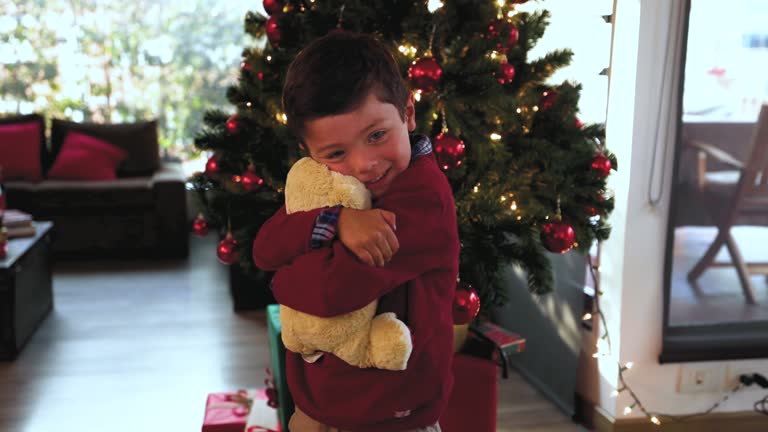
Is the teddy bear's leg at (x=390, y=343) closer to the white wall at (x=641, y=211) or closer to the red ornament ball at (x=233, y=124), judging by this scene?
the red ornament ball at (x=233, y=124)

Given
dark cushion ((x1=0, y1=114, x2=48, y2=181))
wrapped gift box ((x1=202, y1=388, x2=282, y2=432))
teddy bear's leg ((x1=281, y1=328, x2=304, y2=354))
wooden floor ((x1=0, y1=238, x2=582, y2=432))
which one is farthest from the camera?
dark cushion ((x1=0, y1=114, x2=48, y2=181))

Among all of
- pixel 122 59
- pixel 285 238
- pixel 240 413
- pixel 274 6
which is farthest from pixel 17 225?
pixel 285 238

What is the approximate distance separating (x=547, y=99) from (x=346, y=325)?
109cm

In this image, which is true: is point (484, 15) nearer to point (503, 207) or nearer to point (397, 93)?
point (503, 207)

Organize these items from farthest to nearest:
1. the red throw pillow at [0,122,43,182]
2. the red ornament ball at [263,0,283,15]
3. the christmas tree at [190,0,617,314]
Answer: the red throw pillow at [0,122,43,182] → the red ornament ball at [263,0,283,15] → the christmas tree at [190,0,617,314]

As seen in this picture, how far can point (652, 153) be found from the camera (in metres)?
2.20

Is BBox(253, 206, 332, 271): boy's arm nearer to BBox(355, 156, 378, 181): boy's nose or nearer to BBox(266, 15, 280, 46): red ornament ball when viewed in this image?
BBox(355, 156, 378, 181): boy's nose

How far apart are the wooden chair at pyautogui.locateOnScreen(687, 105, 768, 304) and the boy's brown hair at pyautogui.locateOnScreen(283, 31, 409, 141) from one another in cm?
152

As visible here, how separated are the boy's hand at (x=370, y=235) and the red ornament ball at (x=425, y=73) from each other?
0.76 meters

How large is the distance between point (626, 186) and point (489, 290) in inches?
23.6

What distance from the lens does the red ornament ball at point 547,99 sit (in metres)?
1.90

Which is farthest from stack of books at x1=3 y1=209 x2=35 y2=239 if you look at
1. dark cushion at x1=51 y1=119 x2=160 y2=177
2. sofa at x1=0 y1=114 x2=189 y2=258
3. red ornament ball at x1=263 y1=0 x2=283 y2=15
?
red ornament ball at x1=263 y1=0 x2=283 y2=15

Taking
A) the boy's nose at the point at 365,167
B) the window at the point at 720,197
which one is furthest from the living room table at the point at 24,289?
the window at the point at 720,197

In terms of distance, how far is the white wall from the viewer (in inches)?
84.1
